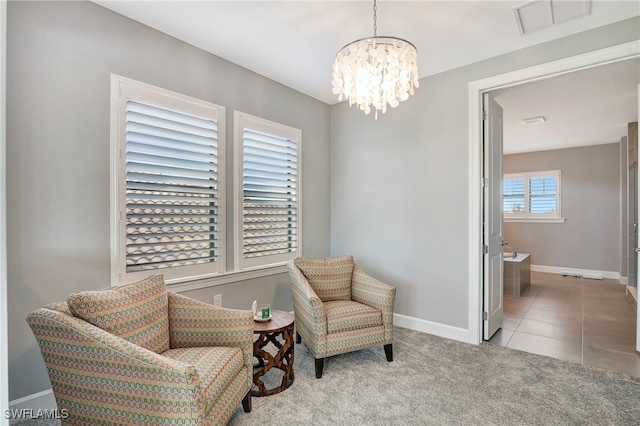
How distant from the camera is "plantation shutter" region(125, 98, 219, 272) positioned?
7.67 feet

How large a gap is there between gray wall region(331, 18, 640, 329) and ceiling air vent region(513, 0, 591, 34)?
1.09 feet

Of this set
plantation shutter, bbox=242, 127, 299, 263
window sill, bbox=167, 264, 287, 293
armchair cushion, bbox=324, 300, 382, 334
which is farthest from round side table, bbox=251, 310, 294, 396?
plantation shutter, bbox=242, 127, 299, 263

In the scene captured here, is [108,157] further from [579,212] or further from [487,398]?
[579,212]

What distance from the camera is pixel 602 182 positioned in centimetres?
602

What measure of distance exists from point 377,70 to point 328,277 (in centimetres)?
185

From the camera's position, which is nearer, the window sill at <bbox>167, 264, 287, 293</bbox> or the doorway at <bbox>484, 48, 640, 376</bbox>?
the window sill at <bbox>167, 264, 287, 293</bbox>

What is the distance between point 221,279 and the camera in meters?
2.90

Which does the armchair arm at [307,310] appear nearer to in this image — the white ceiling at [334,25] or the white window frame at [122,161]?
the white window frame at [122,161]

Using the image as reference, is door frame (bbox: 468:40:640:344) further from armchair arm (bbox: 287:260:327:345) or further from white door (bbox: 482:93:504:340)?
armchair arm (bbox: 287:260:327:345)

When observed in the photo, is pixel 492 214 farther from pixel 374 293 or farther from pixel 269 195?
pixel 269 195

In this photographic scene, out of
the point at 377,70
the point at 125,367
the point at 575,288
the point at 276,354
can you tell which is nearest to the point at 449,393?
the point at 276,354

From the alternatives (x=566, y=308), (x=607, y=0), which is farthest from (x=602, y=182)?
(x=607, y=0)

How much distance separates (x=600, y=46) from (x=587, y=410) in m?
2.58

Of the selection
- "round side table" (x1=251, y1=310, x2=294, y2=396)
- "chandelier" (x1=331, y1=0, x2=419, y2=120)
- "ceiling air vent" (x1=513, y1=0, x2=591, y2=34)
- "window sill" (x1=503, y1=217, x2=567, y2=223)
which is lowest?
"round side table" (x1=251, y1=310, x2=294, y2=396)
